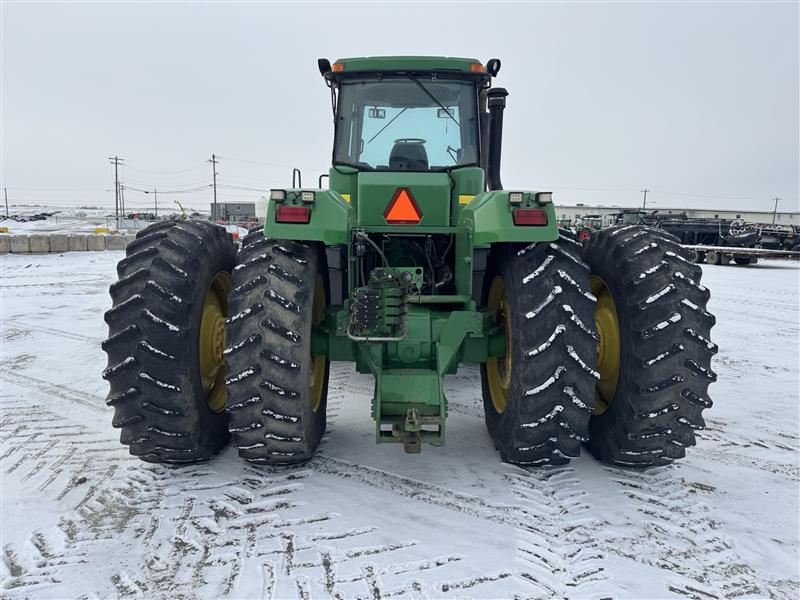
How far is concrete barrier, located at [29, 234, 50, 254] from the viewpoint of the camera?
1852 centimetres

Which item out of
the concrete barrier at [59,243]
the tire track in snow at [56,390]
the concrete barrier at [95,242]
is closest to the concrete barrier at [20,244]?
the concrete barrier at [59,243]

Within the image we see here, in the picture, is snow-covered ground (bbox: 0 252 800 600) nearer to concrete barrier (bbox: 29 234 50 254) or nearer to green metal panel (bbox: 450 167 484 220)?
green metal panel (bbox: 450 167 484 220)

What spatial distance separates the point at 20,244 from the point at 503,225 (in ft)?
67.3

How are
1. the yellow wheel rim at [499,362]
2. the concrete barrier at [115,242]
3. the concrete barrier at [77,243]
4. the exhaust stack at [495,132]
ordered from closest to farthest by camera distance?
the yellow wheel rim at [499,362] → the exhaust stack at [495,132] → the concrete barrier at [77,243] → the concrete barrier at [115,242]

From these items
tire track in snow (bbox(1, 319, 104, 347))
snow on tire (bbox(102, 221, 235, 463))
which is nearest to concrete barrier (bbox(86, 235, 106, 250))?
tire track in snow (bbox(1, 319, 104, 347))

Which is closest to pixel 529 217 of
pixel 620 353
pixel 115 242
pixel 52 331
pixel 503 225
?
pixel 503 225

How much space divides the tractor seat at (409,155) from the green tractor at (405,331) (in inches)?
20.8

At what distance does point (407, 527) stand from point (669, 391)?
1.85 m

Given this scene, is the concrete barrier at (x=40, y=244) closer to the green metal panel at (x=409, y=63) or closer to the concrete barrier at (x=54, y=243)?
the concrete barrier at (x=54, y=243)

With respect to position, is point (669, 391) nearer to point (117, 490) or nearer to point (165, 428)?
point (165, 428)

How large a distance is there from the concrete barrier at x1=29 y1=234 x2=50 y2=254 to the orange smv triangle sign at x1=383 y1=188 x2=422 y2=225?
19527mm

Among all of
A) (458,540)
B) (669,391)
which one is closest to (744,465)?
(669,391)

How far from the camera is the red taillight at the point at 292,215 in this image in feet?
10.9

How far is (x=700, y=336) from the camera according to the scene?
3.28 metres
